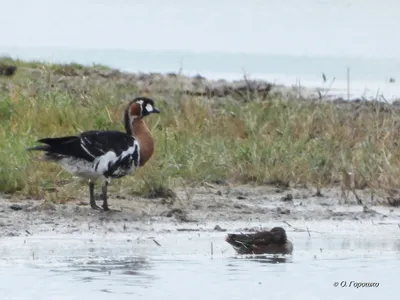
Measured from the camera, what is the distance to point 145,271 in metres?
9.98

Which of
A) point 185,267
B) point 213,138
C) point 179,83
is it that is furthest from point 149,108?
point 179,83

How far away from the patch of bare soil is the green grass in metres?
0.15

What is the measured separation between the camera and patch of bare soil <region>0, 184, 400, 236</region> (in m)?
11.4

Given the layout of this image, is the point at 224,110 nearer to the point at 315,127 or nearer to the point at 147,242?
the point at 315,127

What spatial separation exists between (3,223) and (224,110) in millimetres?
4306

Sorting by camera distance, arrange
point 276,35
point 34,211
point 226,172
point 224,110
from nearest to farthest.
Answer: point 34,211, point 226,172, point 224,110, point 276,35

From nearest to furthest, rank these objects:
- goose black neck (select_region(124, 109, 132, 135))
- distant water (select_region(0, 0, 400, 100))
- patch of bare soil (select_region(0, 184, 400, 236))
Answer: patch of bare soil (select_region(0, 184, 400, 236)) < goose black neck (select_region(124, 109, 132, 135)) < distant water (select_region(0, 0, 400, 100))

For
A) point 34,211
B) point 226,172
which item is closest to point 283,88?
point 226,172

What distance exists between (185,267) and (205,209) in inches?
79.6

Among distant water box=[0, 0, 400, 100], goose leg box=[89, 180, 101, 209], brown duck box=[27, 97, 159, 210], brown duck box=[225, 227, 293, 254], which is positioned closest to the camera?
brown duck box=[225, 227, 293, 254]

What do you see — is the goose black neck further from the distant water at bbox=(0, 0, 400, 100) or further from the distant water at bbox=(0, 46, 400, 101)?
the distant water at bbox=(0, 46, 400, 101)

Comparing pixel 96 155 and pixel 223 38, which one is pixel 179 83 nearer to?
pixel 96 155

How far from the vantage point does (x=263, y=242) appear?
422 inches

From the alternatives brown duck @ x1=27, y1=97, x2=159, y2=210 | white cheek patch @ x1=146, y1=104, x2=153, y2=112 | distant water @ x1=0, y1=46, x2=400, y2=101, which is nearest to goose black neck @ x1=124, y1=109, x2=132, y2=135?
white cheek patch @ x1=146, y1=104, x2=153, y2=112
